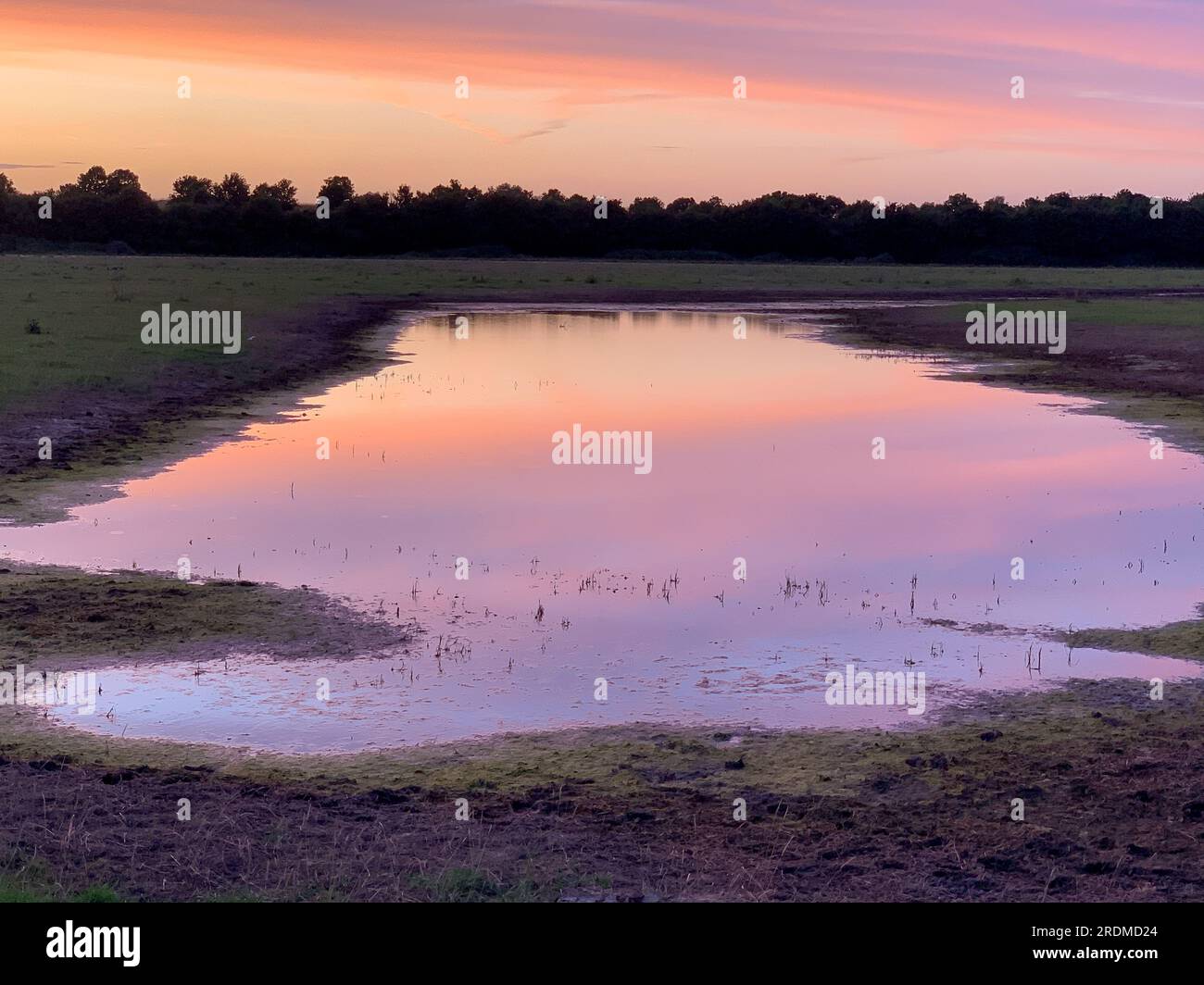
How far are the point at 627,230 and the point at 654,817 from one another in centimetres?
11832

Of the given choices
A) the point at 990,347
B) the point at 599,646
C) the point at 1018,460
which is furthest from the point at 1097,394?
the point at 599,646

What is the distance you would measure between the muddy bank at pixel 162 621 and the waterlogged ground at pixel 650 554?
282 millimetres

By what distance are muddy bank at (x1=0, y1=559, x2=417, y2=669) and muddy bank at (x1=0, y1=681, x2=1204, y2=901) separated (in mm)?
1938

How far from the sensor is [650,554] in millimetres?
13375

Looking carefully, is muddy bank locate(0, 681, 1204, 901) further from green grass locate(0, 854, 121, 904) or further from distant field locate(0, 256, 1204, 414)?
distant field locate(0, 256, 1204, 414)

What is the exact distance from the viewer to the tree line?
120625 mm

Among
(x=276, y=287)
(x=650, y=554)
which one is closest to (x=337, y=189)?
(x=276, y=287)

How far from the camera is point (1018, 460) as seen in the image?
19.5 metres

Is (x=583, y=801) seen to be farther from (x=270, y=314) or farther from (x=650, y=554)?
(x=270, y=314)

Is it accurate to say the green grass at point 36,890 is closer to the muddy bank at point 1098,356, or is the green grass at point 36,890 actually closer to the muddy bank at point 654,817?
the muddy bank at point 654,817

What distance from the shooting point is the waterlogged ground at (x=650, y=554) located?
9.20m

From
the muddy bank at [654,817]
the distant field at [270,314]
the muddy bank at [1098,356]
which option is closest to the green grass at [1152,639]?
the muddy bank at [654,817]

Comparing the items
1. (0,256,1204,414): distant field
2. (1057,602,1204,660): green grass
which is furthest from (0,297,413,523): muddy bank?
(1057,602,1204,660): green grass
